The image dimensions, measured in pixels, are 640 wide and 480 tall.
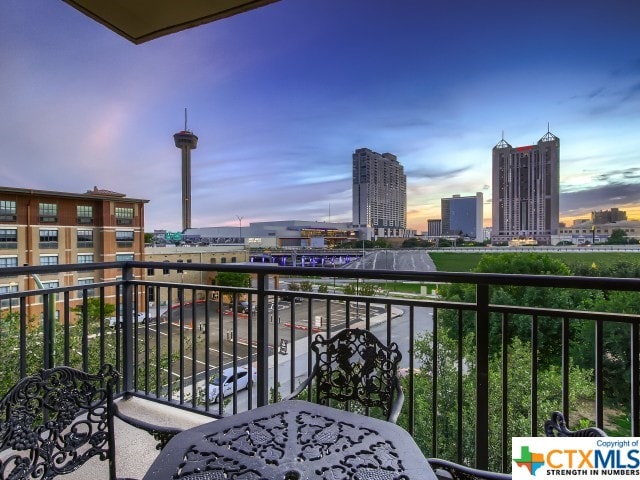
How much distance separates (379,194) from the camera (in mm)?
10797

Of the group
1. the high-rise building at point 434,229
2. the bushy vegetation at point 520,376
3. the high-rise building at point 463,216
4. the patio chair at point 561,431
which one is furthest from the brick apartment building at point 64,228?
the high-rise building at point 463,216

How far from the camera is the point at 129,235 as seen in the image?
7.02m

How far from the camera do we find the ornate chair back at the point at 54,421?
1.02 m

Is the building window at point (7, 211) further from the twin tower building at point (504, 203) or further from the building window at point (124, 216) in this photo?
the twin tower building at point (504, 203)

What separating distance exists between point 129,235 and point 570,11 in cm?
1103

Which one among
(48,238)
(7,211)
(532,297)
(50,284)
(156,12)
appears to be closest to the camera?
(156,12)

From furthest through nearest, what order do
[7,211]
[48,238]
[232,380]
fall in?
1. [48,238]
2. [7,211]
3. [232,380]

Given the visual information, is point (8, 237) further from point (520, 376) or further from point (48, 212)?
point (520, 376)

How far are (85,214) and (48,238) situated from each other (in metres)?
1.17

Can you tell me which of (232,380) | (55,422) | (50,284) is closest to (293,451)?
(55,422)

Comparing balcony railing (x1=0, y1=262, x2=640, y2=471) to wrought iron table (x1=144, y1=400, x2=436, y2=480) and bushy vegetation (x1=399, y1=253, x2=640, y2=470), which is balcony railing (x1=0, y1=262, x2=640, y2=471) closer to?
wrought iron table (x1=144, y1=400, x2=436, y2=480)

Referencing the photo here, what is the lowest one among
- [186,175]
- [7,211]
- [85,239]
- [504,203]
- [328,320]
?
[328,320]

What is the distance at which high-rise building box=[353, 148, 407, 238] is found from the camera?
31.2 feet

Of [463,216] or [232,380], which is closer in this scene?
[232,380]
